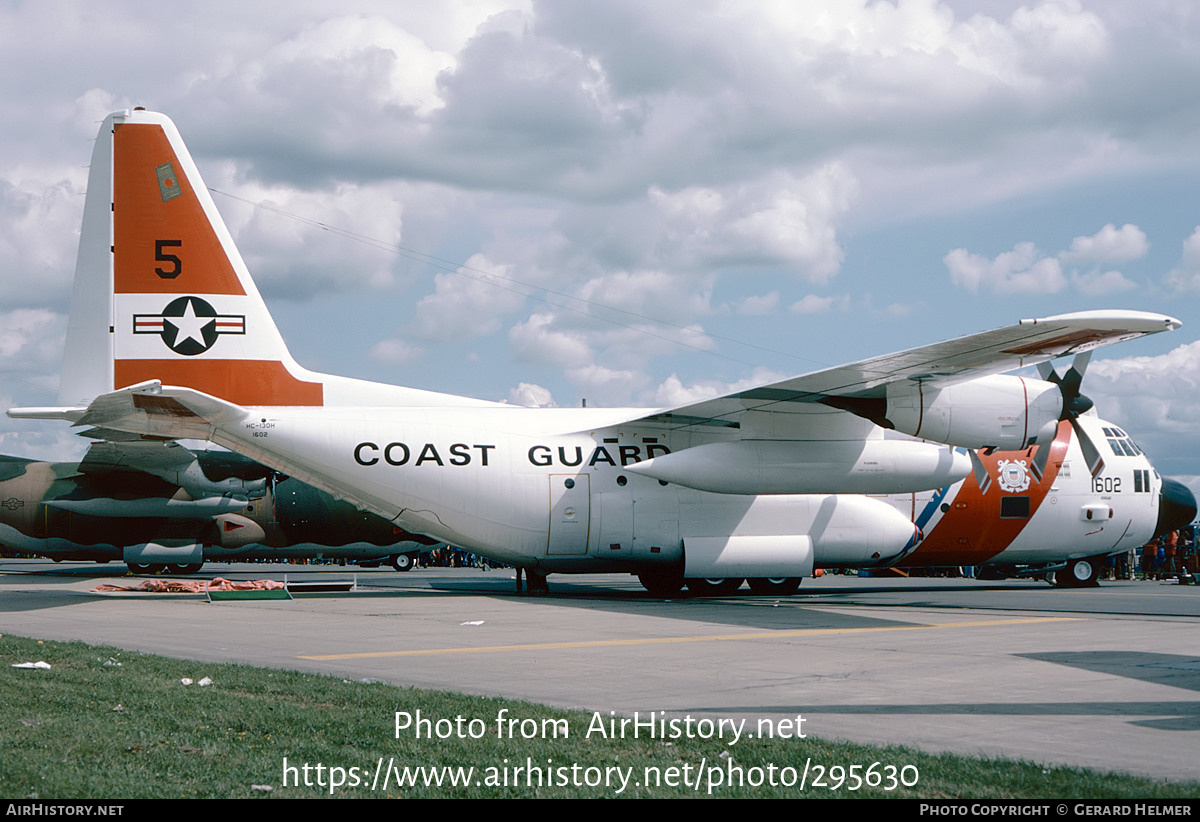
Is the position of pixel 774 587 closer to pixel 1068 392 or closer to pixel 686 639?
pixel 1068 392

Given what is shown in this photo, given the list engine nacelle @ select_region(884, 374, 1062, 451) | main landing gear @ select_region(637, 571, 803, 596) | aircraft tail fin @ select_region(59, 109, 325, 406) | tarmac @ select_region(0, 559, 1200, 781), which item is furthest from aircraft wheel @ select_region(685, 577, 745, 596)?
aircraft tail fin @ select_region(59, 109, 325, 406)

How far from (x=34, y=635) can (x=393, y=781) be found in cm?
1008

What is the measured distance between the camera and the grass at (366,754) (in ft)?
18.2

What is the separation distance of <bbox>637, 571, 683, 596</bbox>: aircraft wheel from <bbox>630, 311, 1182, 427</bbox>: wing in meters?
3.73

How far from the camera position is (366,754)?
645cm

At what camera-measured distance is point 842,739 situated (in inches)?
274

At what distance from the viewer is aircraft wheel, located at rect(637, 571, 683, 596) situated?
74.4ft

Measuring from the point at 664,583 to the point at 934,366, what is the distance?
8161mm

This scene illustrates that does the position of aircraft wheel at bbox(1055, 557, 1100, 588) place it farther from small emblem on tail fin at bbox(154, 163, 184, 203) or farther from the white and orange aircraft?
small emblem on tail fin at bbox(154, 163, 184, 203)

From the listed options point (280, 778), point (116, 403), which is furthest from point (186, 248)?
point (280, 778)

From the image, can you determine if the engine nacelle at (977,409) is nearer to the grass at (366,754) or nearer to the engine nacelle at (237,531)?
the grass at (366,754)

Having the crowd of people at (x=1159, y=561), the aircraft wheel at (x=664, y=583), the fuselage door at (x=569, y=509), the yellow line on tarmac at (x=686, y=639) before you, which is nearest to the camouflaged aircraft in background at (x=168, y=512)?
the aircraft wheel at (x=664, y=583)

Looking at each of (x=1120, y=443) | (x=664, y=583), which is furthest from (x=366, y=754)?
(x=1120, y=443)

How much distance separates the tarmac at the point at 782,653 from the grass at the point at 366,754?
56cm
